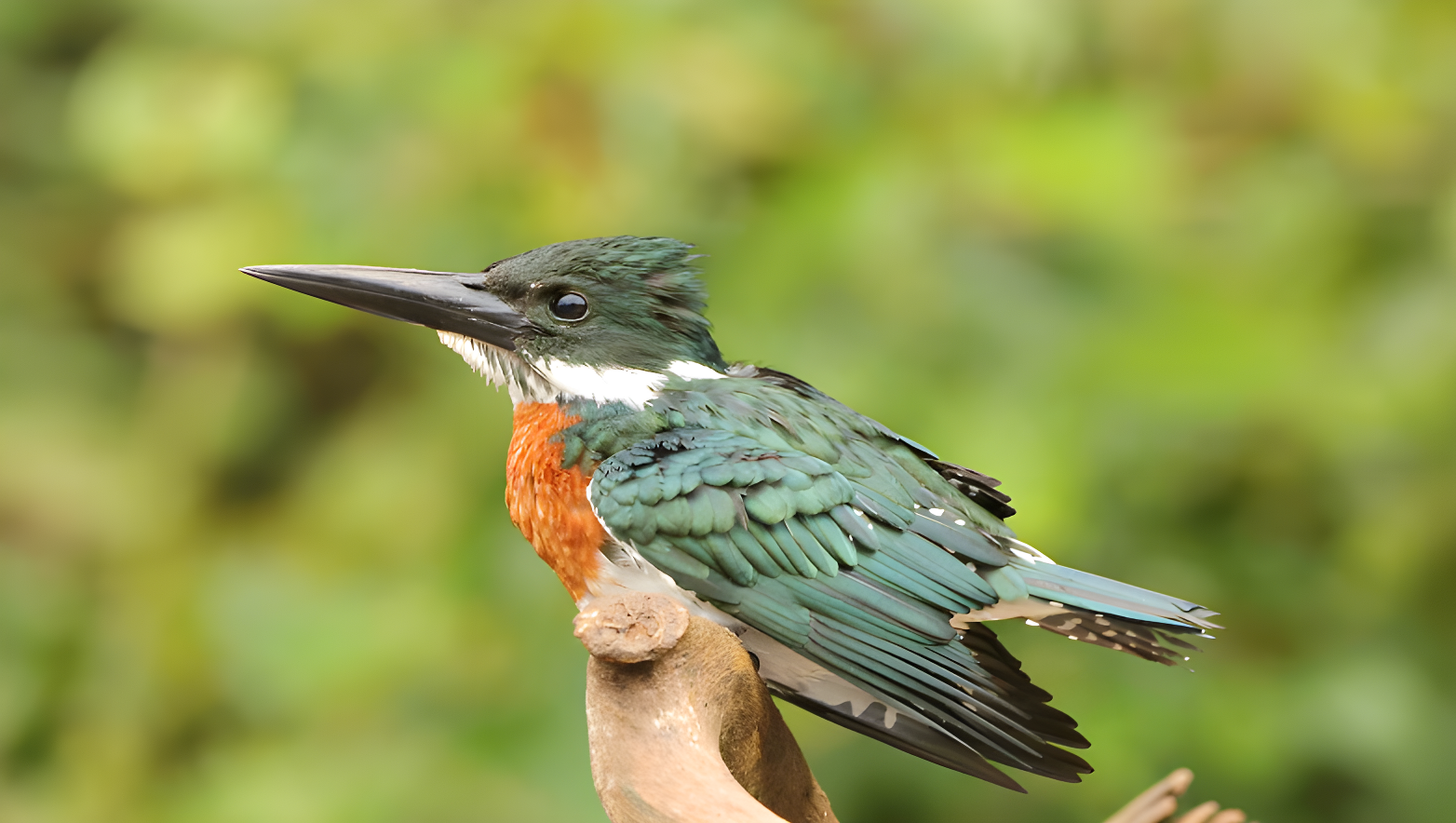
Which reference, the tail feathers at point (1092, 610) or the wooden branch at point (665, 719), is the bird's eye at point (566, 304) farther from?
the tail feathers at point (1092, 610)

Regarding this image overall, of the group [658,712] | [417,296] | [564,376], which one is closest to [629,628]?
[658,712]

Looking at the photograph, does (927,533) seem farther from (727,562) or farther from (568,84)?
(568,84)

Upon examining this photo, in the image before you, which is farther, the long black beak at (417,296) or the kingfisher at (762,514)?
the long black beak at (417,296)

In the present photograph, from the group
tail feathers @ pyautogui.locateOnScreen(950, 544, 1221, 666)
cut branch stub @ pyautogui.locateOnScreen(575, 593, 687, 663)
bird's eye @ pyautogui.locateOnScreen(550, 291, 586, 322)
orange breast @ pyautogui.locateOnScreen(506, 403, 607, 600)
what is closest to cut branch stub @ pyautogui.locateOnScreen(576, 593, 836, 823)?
cut branch stub @ pyautogui.locateOnScreen(575, 593, 687, 663)

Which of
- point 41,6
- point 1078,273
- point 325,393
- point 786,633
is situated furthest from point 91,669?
point 1078,273

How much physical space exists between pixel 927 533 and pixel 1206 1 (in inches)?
71.2

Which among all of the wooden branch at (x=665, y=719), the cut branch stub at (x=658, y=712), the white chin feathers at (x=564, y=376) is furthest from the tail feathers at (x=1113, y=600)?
the white chin feathers at (x=564, y=376)

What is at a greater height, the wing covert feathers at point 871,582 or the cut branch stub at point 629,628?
the wing covert feathers at point 871,582

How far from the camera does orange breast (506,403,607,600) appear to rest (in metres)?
1.96

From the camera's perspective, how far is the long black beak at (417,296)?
2.04m

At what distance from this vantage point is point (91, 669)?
3.30 m

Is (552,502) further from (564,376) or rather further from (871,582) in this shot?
(871,582)

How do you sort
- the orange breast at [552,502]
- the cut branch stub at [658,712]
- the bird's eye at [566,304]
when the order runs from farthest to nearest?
the bird's eye at [566,304]
the orange breast at [552,502]
the cut branch stub at [658,712]

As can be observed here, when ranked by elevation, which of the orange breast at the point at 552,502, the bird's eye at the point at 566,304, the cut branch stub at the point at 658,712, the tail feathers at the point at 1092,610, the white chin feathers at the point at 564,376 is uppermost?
the bird's eye at the point at 566,304
